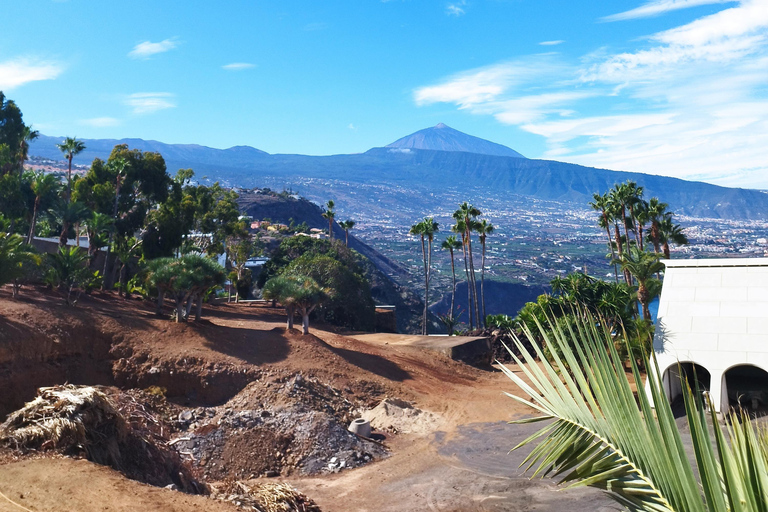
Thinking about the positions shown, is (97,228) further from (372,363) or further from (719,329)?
(719,329)

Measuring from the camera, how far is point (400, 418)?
899 inches

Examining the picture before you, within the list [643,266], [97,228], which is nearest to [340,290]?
[97,228]

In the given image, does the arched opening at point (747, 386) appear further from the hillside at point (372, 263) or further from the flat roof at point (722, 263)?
the hillside at point (372, 263)

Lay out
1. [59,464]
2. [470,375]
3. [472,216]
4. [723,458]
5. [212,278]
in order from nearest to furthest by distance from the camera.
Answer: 1. [723,458]
2. [59,464]
3. [212,278]
4. [470,375]
5. [472,216]

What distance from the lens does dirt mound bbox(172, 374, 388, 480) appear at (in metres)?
18.2

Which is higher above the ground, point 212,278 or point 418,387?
point 212,278

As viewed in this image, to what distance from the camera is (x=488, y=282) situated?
149000mm

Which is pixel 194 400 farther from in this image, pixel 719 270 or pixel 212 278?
pixel 719 270

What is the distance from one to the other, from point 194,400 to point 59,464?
11.2 metres

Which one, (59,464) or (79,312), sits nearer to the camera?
(59,464)

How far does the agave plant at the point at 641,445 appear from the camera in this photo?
2.64m

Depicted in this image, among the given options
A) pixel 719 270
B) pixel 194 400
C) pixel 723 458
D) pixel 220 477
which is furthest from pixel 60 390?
pixel 719 270

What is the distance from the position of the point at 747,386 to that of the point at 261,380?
18640 mm

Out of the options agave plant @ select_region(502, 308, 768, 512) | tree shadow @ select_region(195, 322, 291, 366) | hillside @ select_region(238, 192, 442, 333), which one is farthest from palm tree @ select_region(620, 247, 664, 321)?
hillside @ select_region(238, 192, 442, 333)
